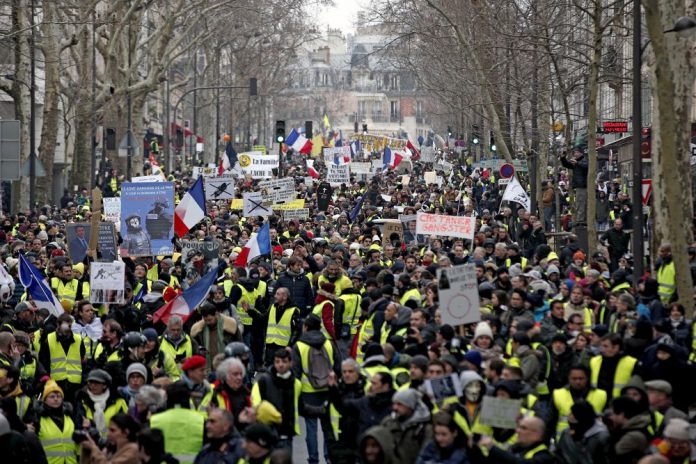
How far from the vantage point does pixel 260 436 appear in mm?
9648

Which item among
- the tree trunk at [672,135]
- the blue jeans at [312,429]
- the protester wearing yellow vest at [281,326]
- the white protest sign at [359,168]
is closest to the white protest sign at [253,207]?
the tree trunk at [672,135]

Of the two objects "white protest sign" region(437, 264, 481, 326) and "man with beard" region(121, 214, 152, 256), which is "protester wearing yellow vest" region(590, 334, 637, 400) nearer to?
"white protest sign" region(437, 264, 481, 326)

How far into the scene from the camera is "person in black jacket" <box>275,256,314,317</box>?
19391 mm

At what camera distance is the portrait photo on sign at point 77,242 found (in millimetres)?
22797

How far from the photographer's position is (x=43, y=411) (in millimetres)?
11914

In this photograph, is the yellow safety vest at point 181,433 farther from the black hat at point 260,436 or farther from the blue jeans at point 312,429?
the blue jeans at point 312,429

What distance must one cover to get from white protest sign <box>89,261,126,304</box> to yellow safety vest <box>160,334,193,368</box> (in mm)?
3051

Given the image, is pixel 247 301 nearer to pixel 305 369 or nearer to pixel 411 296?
pixel 411 296

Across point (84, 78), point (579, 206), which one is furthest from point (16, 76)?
point (579, 206)

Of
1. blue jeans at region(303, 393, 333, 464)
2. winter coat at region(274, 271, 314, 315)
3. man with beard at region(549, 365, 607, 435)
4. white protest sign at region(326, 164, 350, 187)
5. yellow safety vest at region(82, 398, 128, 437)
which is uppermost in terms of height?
white protest sign at region(326, 164, 350, 187)

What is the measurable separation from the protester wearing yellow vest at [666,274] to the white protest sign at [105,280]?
5.92m

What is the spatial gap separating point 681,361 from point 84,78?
1321 inches

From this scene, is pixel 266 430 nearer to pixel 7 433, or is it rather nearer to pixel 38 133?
pixel 7 433

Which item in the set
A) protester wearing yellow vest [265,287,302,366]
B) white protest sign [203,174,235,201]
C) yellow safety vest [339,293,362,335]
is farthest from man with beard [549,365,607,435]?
white protest sign [203,174,235,201]
